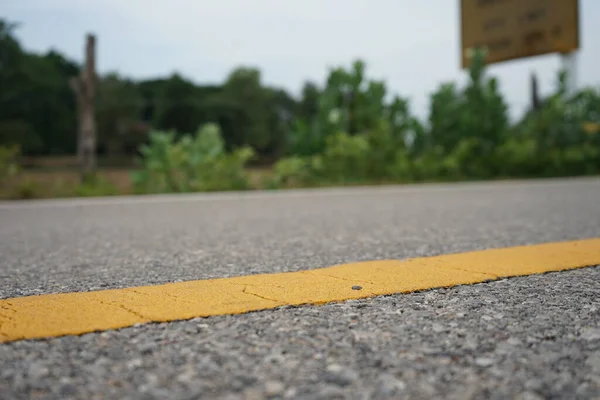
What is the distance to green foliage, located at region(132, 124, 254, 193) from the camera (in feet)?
37.2

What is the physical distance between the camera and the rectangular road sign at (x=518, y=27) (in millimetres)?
19016

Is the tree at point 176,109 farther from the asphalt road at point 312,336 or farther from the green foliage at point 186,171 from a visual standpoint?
the asphalt road at point 312,336

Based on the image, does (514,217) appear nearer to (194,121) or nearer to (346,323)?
(346,323)

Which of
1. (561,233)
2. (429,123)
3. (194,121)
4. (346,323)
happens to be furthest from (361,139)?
(194,121)

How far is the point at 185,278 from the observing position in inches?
116

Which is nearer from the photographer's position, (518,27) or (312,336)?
(312,336)

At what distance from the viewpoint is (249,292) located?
2553 millimetres

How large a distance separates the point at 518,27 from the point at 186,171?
44.9ft

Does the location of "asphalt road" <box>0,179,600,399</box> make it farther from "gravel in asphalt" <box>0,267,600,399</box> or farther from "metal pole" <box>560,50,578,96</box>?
"metal pole" <box>560,50,578,96</box>

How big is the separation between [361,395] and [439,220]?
434 cm

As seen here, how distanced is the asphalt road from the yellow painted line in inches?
3.9

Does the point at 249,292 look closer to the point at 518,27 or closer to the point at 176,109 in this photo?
the point at 518,27

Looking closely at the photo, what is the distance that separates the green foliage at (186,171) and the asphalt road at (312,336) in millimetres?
6743

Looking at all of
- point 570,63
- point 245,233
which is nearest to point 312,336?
point 245,233
